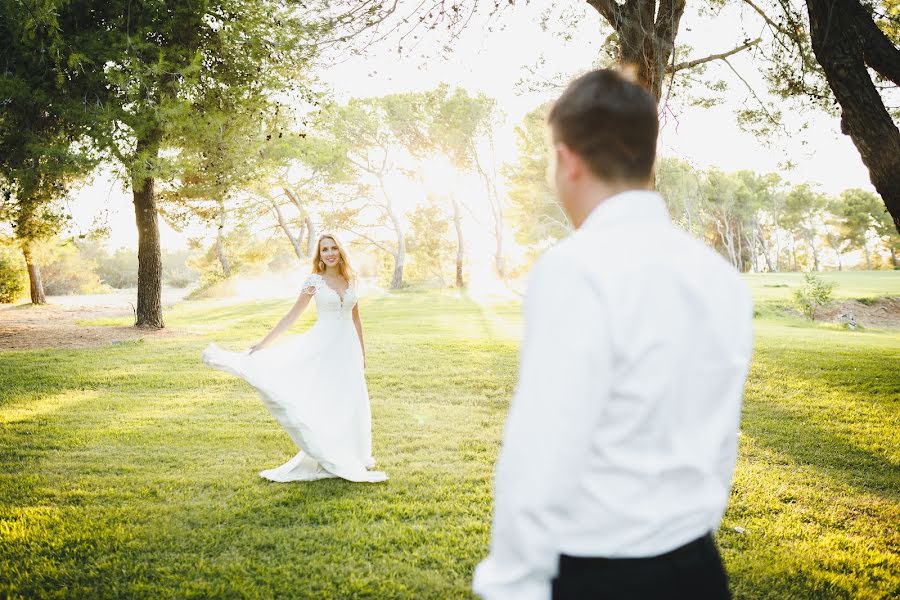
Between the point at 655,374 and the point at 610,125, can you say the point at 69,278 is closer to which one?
the point at 610,125

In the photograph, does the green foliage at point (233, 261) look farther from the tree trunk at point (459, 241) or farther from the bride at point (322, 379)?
the bride at point (322, 379)

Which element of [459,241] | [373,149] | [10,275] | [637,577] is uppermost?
[373,149]

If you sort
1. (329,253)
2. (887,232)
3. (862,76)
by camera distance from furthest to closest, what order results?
(887,232) < (329,253) < (862,76)

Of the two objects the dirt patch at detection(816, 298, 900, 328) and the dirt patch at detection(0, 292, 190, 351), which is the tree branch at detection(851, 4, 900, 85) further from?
the dirt patch at detection(816, 298, 900, 328)

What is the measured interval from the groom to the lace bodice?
5.04 m

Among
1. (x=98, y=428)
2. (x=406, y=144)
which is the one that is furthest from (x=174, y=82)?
(x=406, y=144)

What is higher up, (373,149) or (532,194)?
(373,149)

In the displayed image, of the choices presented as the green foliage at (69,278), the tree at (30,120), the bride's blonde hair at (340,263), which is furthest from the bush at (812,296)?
the green foliage at (69,278)

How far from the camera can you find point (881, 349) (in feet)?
46.7

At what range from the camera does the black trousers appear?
1327mm

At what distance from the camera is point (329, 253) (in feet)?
21.6

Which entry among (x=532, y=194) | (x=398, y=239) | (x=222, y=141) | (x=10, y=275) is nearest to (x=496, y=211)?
(x=532, y=194)

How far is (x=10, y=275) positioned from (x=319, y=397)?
32858 millimetres

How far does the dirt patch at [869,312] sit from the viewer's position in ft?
86.1
